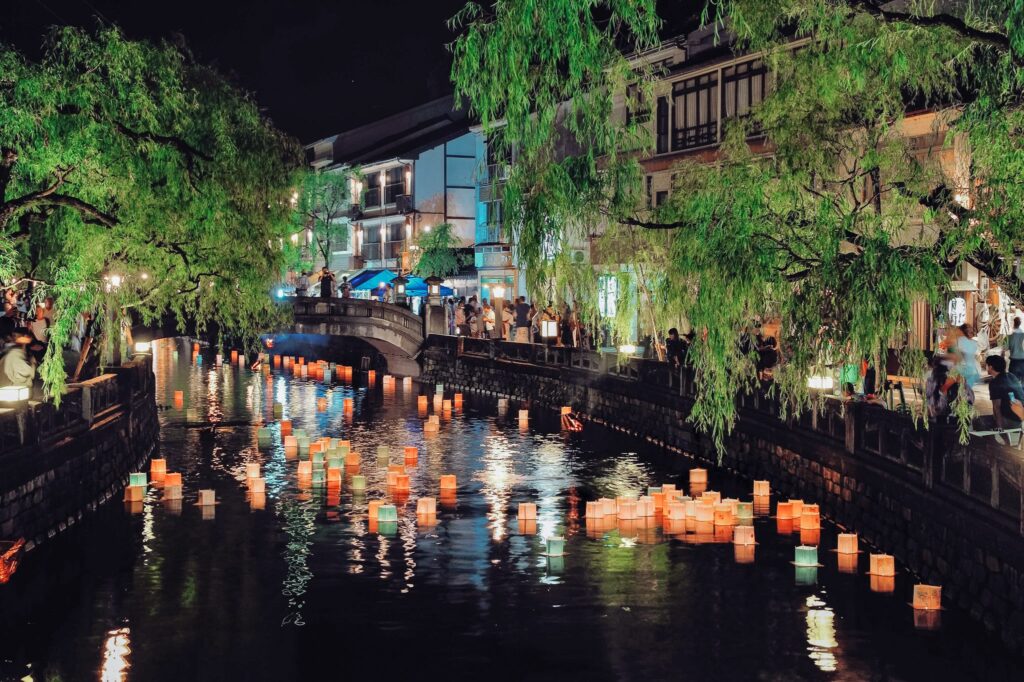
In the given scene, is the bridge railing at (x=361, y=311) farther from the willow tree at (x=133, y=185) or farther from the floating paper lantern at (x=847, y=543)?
the floating paper lantern at (x=847, y=543)

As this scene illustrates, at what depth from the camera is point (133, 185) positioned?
20.2 m

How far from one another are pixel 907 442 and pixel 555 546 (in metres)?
4.93

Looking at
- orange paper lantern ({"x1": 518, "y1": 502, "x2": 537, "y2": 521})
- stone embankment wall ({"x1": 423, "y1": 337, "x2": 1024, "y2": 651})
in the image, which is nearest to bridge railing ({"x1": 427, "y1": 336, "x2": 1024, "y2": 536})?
stone embankment wall ({"x1": 423, "y1": 337, "x2": 1024, "y2": 651})

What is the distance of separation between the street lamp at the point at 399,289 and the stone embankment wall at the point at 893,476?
22.1 meters

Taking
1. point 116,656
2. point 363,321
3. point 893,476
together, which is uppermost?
point 363,321

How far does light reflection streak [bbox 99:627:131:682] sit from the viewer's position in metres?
12.4

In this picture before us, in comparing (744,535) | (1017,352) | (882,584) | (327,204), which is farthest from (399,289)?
(882,584)

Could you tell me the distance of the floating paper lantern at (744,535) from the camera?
59.1 feet

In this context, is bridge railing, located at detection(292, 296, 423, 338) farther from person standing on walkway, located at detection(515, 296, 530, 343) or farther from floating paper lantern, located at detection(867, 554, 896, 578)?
floating paper lantern, located at detection(867, 554, 896, 578)

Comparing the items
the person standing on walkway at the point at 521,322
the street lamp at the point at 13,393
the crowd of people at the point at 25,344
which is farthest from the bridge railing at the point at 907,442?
the person standing on walkway at the point at 521,322

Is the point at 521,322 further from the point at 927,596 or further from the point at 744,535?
the point at 927,596

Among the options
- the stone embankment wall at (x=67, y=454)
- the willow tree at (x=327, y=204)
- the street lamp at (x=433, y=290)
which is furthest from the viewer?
the willow tree at (x=327, y=204)

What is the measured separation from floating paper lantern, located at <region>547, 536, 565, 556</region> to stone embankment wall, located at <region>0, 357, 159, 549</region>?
23.5 ft

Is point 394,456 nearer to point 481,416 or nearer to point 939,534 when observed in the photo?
point 481,416
